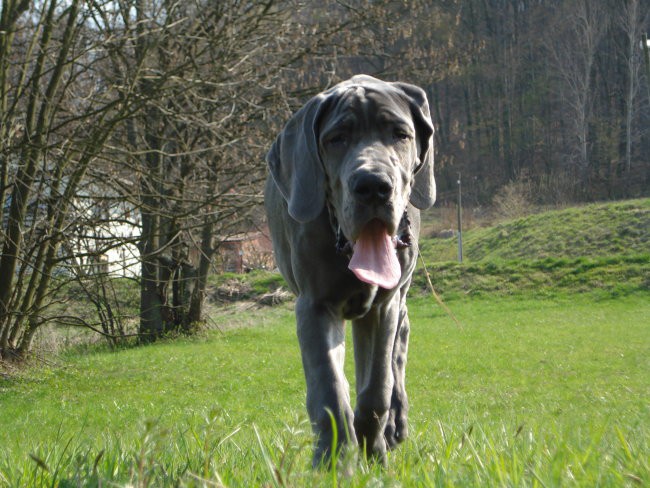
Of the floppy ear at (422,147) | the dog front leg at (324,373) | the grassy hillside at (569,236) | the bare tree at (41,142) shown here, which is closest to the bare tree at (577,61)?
the grassy hillside at (569,236)

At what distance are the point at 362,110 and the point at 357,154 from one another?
29 cm

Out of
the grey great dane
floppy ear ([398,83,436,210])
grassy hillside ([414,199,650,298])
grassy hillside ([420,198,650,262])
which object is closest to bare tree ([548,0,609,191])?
grassy hillside ([420,198,650,262])

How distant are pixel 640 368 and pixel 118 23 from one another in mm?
12150

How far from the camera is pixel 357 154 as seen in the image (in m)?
3.68

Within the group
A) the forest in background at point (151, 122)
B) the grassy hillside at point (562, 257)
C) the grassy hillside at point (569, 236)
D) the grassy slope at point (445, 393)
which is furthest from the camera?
the grassy hillside at point (569, 236)

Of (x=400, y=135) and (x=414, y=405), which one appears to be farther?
(x=414, y=405)

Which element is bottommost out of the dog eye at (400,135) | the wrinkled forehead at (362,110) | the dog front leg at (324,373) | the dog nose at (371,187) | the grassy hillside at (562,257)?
the grassy hillside at (562,257)

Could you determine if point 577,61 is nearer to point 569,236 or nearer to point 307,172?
point 569,236

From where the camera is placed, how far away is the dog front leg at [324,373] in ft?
11.7

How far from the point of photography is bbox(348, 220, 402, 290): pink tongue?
12.0ft

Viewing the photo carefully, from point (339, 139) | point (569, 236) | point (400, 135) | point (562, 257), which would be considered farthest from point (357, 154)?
point (569, 236)

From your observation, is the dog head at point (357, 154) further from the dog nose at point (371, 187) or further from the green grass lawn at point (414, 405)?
the green grass lawn at point (414, 405)

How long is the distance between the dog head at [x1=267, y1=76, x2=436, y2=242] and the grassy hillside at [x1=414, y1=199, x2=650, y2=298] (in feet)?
80.2

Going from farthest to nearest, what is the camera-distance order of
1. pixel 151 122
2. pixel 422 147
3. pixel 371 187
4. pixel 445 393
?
pixel 151 122, pixel 445 393, pixel 422 147, pixel 371 187
